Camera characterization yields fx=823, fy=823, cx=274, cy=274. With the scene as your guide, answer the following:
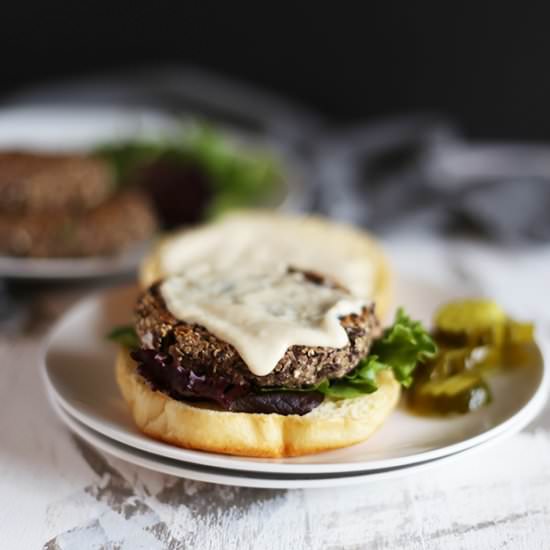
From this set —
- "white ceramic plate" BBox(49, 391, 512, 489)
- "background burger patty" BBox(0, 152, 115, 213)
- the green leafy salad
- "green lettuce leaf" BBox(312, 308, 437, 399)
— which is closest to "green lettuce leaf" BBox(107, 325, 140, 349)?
"white ceramic plate" BBox(49, 391, 512, 489)

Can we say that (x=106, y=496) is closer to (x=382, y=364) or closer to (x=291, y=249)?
(x=382, y=364)

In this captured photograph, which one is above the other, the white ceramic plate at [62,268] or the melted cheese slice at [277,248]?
the melted cheese slice at [277,248]

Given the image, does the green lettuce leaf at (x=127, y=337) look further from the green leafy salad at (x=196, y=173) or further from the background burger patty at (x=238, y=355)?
the green leafy salad at (x=196, y=173)

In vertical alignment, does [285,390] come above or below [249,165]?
above

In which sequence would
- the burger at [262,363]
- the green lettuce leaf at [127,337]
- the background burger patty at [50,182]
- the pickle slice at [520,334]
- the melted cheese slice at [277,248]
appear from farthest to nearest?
the background burger patty at [50,182]
the melted cheese slice at [277,248]
the pickle slice at [520,334]
the green lettuce leaf at [127,337]
the burger at [262,363]

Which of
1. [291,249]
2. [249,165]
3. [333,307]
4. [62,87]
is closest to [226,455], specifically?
[333,307]

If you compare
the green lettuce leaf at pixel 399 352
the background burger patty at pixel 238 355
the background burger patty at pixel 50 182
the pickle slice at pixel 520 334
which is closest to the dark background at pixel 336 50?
the background burger patty at pixel 50 182

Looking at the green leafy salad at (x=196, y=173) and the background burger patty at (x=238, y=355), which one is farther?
the green leafy salad at (x=196, y=173)
